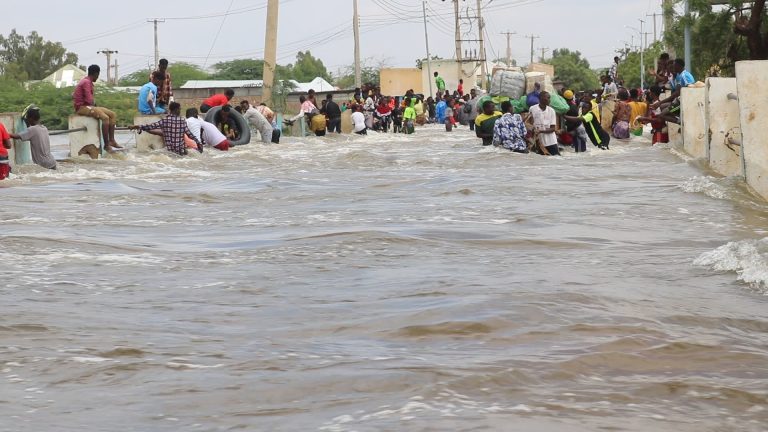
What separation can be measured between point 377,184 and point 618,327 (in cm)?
948

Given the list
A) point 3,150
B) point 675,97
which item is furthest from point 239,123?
point 3,150

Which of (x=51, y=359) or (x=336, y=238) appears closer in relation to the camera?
(x=51, y=359)

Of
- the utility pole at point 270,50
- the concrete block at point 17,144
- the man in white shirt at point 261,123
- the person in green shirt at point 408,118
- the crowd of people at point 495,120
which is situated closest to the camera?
the concrete block at point 17,144

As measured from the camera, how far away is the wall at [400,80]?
276 feet

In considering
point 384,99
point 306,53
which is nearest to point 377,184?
point 384,99

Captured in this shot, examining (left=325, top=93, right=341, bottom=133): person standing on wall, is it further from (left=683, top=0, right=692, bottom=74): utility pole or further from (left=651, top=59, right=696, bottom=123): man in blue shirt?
(left=651, top=59, right=696, bottom=123): man in blue shirt

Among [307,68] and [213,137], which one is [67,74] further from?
[213,137]

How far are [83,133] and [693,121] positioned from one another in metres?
9.18

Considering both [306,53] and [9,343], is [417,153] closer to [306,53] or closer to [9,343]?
[9,343]

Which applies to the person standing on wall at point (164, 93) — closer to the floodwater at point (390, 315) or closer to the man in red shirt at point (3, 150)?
the man in red shirt at point (3, 150)

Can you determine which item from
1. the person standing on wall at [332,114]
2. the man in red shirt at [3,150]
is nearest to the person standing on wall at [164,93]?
the man in red shirt at [3,150]

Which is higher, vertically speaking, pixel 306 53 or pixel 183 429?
pixel 306 53

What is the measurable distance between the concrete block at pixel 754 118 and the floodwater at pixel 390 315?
24 centimetres

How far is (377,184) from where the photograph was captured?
1469 centimetres
